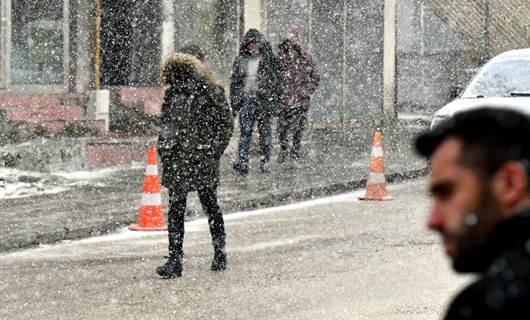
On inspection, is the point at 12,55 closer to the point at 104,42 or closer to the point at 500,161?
the point at 104,42

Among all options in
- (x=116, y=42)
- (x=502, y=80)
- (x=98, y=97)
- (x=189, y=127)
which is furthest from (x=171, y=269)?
(x=116, y=42)

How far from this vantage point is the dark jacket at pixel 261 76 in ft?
52.1

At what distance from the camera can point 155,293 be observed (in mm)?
8000

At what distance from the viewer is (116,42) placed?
62.0 ft

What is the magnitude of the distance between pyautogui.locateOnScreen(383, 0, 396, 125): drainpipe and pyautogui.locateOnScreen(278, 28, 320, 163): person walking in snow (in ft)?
23.0

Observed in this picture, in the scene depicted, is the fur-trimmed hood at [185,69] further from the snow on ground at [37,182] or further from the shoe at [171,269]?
the snow on ground at [37,182]

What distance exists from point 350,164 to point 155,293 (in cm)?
990

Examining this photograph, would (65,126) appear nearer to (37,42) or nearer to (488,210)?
(37,42)

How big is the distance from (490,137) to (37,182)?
13440 mm

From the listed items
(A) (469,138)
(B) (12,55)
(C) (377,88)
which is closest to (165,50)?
(B) (12,55)

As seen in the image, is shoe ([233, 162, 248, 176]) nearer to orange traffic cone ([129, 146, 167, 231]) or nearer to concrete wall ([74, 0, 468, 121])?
concrete wall ([74, 0, 468, 121])

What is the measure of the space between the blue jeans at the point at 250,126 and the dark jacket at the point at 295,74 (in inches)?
48.3

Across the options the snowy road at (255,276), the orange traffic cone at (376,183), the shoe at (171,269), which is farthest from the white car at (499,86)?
the shoe at (171,269)

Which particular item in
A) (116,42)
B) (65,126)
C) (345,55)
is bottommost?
(65,126)
